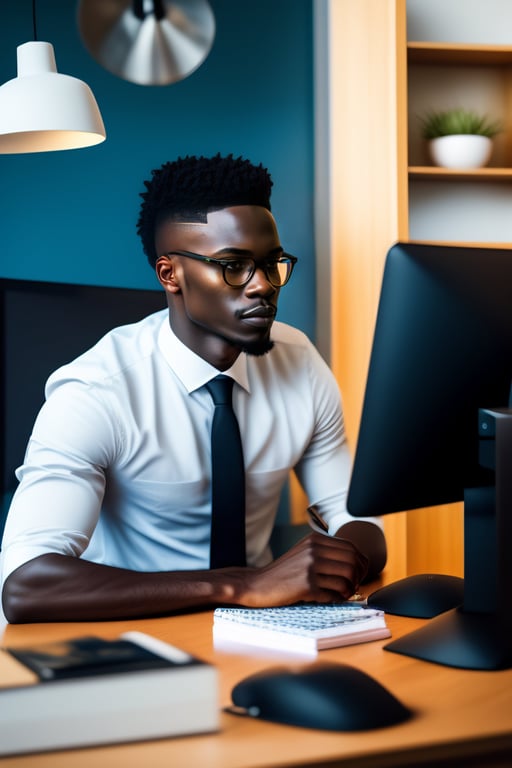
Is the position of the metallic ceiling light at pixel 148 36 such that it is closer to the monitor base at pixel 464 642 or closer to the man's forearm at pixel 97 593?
the man's forearm at pixel 97 593

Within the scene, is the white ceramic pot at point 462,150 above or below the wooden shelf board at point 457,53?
below

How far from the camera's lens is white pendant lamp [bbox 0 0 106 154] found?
2.24m

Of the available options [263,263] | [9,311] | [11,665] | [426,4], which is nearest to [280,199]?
[426,4]

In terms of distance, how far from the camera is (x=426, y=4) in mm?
3682

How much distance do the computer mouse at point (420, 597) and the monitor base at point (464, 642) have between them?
0.16m

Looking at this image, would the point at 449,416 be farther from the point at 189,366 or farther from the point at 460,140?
the point at 460,140

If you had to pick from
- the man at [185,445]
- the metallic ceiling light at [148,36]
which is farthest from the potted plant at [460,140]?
the metallic ceiling light at [148,36]

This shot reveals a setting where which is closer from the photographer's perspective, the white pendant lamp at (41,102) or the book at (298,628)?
the book at (298,628)

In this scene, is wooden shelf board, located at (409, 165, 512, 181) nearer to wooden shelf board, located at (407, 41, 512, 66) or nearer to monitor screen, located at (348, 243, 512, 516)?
wooden shelf board, located at (407, 41, 512, 66)

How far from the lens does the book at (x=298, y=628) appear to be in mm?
1139

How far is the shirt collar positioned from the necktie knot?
0.04 ft

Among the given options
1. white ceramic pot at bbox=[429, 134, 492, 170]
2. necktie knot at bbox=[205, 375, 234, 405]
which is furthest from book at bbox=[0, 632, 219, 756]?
white ceramic pot at bbox=[429, 134, 492, 170]

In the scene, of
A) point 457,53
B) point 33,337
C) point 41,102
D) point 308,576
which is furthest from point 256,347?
point 457,53

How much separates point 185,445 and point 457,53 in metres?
2.38
